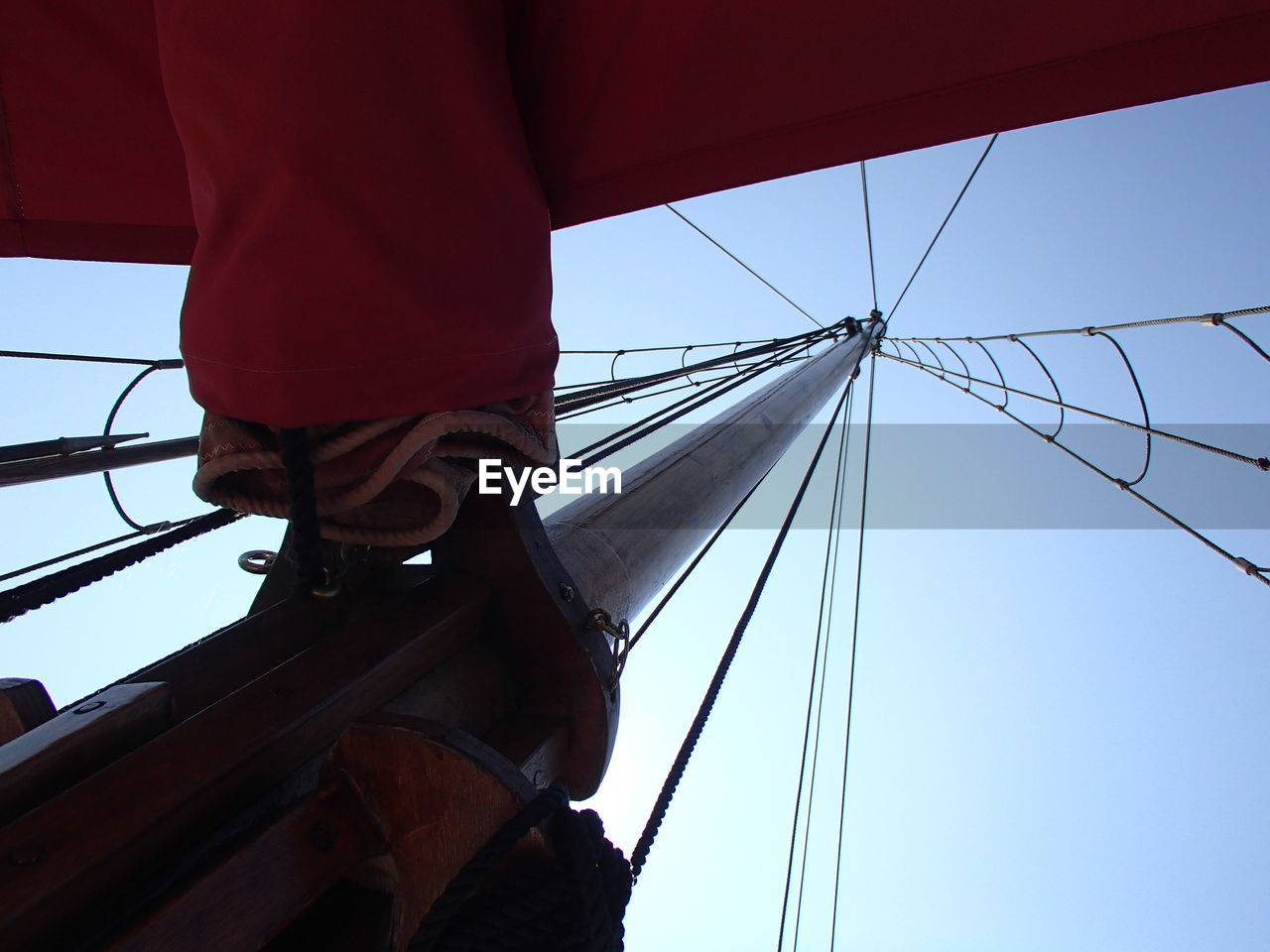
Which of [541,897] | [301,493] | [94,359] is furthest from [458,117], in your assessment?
[94,359]

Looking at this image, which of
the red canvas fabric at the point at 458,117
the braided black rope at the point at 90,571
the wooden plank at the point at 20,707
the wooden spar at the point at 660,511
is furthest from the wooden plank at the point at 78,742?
the wooden spar at the point at 660,511

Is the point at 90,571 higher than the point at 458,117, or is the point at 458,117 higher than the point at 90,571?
the point at 458,117

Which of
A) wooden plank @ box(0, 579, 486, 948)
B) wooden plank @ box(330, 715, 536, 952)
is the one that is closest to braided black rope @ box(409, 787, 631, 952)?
wooden plank @ box(330, 715, 536, 952)

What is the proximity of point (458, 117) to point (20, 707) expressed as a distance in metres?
0.95

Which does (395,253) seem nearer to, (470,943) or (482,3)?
(482,3)

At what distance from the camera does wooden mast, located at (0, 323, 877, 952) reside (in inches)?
26.8

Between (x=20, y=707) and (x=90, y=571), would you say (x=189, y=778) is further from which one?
(x=90, y=571)

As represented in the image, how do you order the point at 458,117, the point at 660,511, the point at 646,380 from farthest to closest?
1. the point at 646,380
2. the point at 660,511
3. the point at 458,117

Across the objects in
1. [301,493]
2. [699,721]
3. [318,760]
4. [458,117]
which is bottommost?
[699,721]

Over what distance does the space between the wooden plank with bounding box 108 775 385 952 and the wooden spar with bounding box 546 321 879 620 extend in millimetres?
757

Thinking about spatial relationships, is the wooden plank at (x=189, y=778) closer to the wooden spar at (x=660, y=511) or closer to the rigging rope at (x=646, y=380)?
the wooden spar at (x=660, y=511)

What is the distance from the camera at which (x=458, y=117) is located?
0.99 meters

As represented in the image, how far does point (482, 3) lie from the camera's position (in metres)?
1.06

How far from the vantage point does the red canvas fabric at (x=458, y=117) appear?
877 mm
